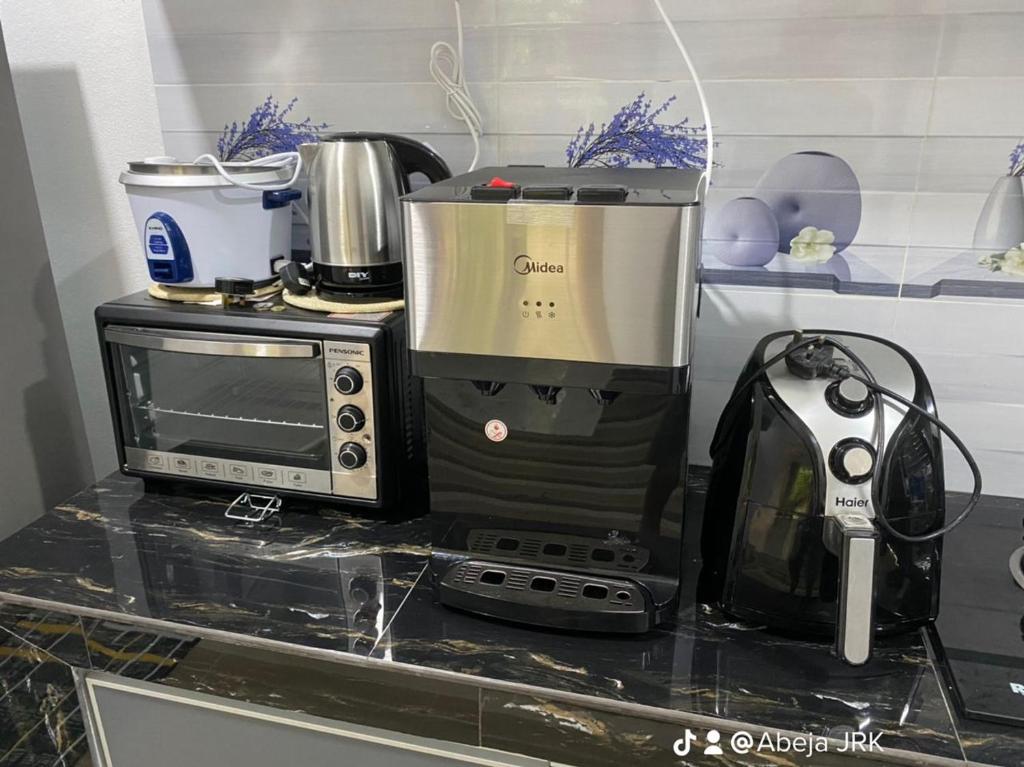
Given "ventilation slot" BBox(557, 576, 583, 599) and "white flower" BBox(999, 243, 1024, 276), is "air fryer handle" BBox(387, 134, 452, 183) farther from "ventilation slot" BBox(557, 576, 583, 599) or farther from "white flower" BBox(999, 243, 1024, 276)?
"white flower" BBox(999, 243, 1024, 276)

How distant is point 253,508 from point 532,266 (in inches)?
25.1

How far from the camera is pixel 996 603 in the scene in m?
0.96

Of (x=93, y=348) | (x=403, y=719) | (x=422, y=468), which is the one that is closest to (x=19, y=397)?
(x=93, y=348)

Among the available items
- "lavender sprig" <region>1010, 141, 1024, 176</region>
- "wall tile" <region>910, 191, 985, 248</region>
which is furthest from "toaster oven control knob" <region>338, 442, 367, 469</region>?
"lavender sprig" <region>1010, 141, 1024, 176</region>

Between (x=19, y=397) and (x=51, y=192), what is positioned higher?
(x=51, y=192)

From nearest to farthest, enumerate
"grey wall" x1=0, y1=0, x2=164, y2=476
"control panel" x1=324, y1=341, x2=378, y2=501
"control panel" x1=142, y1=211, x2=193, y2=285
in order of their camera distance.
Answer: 1. "control panel" x1=324, y1=341, x2=378, y2=501
2. "control panel" x1=142, y1=211, x2=193, y2=285
3. "grey wall" x1=0, y1=0, x2=164, y2=476

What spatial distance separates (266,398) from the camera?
1.12 metres

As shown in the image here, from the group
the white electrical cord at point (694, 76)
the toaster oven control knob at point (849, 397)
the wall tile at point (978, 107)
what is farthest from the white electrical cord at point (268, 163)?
the wall tile at point (978, 107)

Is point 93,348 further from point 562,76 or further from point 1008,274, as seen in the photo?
point 1008,274

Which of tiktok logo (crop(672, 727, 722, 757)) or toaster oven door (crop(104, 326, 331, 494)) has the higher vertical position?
toaster oven door (crop(104, 326, 331, 494))

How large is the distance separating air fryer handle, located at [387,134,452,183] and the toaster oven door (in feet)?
0.94

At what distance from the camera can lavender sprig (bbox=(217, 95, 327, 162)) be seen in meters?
1.33

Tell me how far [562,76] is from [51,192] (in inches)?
39.3

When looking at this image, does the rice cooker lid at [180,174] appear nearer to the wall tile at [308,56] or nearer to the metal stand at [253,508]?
the wall tile at [308,56]
